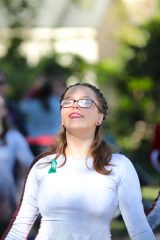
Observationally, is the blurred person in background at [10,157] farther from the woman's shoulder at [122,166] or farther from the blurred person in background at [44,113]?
the woman's shoulder at [122,166]

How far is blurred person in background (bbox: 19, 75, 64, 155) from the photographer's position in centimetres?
1240

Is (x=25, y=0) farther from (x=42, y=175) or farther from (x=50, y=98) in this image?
(x=42, y=175)

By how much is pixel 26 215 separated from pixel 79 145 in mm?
446

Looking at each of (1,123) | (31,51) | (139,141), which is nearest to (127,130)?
(139,141)

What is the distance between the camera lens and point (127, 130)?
21359 mm

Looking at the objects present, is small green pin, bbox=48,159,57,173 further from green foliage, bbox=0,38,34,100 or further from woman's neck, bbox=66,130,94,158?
green foliage, bbox=0,38,34,100

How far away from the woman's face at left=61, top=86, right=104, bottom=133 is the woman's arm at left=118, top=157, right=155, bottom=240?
30 cm

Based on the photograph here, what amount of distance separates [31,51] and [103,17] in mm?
3594

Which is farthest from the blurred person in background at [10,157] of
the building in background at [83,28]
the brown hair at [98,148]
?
the building in background at [83,28]

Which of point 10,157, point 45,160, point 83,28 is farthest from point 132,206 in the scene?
point 83,28

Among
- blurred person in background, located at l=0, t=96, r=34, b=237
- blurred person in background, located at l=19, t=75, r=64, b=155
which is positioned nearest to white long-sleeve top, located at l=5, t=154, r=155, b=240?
blurred person in background, located at l=0, t=96, r=34, b=237

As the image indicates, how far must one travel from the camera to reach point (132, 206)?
533 centimetres

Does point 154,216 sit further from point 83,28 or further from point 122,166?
point 83,28

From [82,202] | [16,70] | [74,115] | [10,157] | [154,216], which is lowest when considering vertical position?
[154,216]
